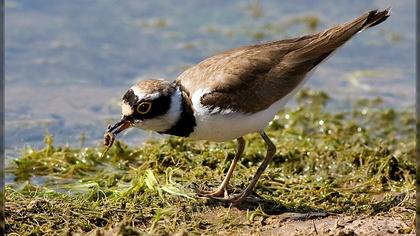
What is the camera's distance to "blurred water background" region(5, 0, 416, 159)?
41.5ft

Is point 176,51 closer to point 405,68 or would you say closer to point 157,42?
point 157,42

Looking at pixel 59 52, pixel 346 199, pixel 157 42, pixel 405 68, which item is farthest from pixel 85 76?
pixel 346 199

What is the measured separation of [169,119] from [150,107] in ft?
0.69

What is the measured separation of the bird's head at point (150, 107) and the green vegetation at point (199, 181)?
685 millimetres

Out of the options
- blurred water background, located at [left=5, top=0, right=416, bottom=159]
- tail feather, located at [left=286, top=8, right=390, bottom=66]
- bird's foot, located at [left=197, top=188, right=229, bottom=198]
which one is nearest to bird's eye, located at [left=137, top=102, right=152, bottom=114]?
bird's foot, located at [left=197, top=188, right=229, bottom=198]

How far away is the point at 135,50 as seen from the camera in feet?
49.4

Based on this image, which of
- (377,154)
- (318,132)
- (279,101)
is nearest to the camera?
(279,101)

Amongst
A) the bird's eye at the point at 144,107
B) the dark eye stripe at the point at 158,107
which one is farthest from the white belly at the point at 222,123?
the bird's eye at the point at 144,107

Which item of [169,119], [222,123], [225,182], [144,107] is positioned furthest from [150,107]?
[225,182]

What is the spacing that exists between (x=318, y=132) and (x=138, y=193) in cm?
383

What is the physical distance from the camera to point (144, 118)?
838 centimetres

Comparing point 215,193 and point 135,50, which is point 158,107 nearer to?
point 215,193

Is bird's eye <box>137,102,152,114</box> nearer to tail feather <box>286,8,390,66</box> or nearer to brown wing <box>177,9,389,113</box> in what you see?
brown wing <box>177,9,389,113</box>

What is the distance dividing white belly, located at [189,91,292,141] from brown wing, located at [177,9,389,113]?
0.20 ft
